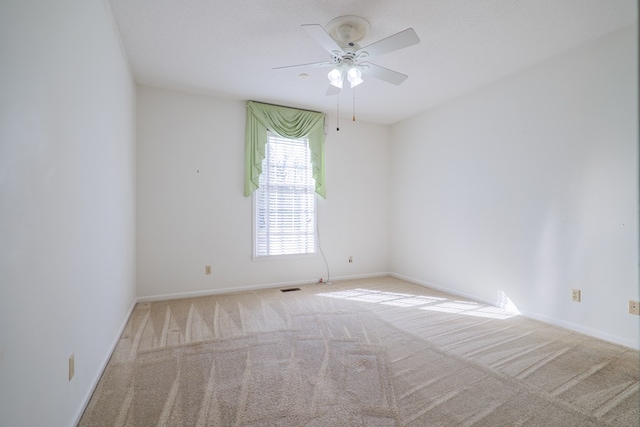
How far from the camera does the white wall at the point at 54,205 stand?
3.76 feet

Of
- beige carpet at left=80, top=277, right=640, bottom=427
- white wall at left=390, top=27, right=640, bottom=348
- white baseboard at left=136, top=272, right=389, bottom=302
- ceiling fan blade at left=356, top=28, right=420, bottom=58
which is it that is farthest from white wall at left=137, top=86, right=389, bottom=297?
ceiling fan blade at left=356, top=28, right=420, bottom=58

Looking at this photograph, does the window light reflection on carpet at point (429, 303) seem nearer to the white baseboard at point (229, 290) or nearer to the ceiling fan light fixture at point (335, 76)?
the white baseboard at point (229, 290)

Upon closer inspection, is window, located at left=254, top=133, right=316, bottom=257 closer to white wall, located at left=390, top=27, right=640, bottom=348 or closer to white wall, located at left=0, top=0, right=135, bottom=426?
white wall, located at left=390, top=27, right=640, bottom=348

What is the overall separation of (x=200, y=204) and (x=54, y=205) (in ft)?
8.48

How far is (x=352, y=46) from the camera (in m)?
2.58

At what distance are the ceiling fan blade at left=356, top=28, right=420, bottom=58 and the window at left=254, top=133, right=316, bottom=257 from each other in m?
2.19

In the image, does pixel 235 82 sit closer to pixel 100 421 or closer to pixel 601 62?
pixel 100 421

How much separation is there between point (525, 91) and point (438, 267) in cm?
238

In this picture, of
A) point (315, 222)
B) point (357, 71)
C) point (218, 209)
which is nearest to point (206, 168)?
point (218, 209)

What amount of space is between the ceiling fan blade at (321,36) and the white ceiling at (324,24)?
26cm

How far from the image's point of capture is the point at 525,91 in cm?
332

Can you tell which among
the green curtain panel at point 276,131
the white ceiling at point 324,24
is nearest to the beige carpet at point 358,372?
the green curtain panel at point 276,131

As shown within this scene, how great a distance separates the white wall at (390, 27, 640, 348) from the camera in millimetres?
2684

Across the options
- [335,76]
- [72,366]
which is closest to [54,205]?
[72,366]
